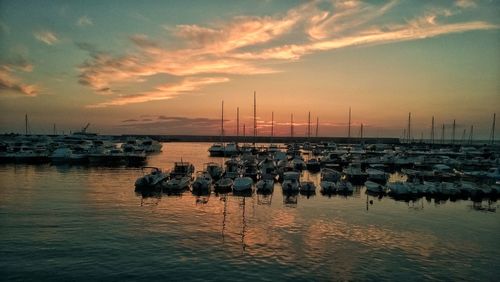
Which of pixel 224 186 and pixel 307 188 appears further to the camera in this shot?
pixel 224 186

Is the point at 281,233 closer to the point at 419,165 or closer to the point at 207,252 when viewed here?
the point at 207,252

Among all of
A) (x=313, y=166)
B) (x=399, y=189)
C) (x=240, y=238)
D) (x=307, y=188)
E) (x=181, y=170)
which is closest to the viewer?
(x=240, y=238)

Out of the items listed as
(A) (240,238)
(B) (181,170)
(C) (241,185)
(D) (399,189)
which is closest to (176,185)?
(C) (241,185)

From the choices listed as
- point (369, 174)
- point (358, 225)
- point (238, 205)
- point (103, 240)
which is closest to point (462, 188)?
point (369, 174)

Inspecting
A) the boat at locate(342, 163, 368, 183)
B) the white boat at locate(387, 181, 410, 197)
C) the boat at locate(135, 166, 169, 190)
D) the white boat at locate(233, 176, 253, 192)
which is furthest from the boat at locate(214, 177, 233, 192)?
the boat at locate(342, 163, 368, 183)

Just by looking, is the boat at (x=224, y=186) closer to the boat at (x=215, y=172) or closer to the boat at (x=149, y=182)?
the boat at (x=149, y=182)

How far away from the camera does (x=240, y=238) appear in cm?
2866

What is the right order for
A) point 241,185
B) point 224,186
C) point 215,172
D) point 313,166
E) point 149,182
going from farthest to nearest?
point 313,166 → point 215,172 → point 149,182 → point 224,186 → point 241,185

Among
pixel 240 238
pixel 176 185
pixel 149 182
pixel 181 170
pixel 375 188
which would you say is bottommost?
pixel 240 238

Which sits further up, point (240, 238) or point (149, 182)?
point (149, 182)

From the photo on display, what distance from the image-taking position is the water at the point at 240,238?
22391 mm

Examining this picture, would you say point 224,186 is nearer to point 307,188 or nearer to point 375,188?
point 307,188

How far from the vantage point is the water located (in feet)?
73.5

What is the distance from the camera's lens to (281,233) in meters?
30.2
